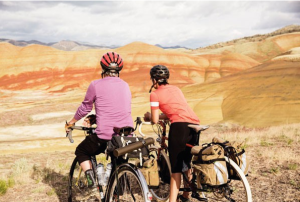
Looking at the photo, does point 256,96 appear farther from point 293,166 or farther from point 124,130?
point 124,130

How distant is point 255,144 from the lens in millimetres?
9461

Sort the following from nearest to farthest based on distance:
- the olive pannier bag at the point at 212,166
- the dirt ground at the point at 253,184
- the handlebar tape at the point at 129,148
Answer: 1. the handlebar tape at the point at 129,148
2. the olive pannier bag at the point at 212,166
3. the dirt ground at the point at 253,184

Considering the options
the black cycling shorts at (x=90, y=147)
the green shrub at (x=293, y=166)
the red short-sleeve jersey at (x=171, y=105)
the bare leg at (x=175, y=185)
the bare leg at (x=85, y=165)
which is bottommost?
the green shrub at (x=293, y=166)

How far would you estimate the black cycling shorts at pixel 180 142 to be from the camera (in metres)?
4.12

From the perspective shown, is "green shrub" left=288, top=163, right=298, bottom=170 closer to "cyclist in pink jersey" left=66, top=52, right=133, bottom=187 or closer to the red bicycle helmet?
"cyclist in pink jersey" left=66, top=52, right=133, bottom=187

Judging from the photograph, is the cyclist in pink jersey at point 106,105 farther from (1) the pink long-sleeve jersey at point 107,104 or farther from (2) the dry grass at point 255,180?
(2) the dry grass at point 255,180

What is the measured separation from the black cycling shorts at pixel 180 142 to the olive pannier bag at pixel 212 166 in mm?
469

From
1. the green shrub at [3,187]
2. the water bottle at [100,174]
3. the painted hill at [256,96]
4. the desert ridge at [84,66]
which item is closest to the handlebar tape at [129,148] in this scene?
the water bottle at [100,174]

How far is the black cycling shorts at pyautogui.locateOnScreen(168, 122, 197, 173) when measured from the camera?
4.12 metres

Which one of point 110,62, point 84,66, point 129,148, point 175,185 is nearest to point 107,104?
point 110,62

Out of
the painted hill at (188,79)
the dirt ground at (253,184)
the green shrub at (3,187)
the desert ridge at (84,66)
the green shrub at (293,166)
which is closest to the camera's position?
the dirt ground at (253,184)

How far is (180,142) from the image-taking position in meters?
4.11

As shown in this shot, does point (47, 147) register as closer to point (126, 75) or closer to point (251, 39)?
point (126, 75)

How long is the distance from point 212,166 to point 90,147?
1.75 metres
